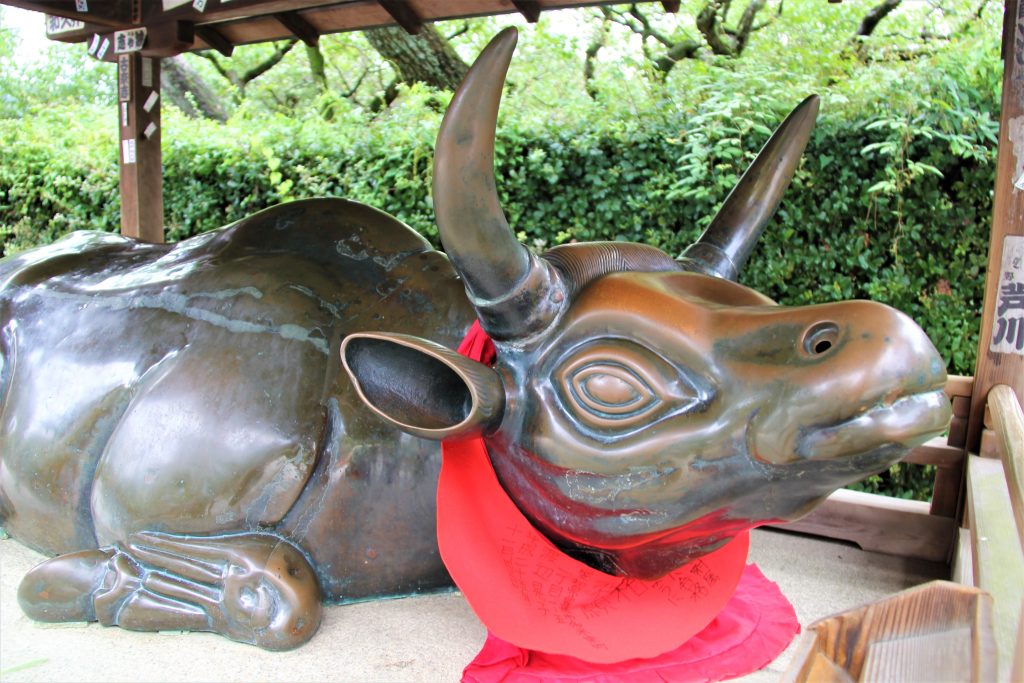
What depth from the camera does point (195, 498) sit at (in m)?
2.20

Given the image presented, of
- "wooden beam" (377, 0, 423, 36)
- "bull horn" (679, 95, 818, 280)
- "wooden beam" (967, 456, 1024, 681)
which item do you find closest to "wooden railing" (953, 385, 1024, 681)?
"wooden beam" (967, 456, 1024, 681)

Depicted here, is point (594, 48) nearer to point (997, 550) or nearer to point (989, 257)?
point (989, 257)

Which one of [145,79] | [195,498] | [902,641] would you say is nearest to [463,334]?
[195,498]

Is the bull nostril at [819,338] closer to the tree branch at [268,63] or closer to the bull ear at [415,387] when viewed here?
the bull ear at [415,387]

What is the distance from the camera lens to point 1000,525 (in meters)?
2.53

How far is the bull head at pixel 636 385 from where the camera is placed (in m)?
1.46

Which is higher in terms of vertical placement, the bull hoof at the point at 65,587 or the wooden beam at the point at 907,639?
the wooden beam at the point at 907,639

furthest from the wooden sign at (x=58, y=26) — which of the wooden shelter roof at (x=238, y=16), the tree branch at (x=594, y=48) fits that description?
the tree branch at (x=594, y=48)

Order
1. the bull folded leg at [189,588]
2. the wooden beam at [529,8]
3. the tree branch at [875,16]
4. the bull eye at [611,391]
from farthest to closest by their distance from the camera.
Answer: the tree branch at [875,16] → the wooden beam at [529,8] → the bull folded leg at [189,588] → the bull eye at [611,391]

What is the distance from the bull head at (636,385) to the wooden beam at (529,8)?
80.1 inches

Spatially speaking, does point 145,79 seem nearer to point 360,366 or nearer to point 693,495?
point 360,366

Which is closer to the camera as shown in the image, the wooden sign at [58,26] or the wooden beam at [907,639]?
the wooden beam at [907,639]

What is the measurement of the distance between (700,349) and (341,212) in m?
1.47

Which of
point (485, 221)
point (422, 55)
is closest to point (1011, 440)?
point (485, 221)
